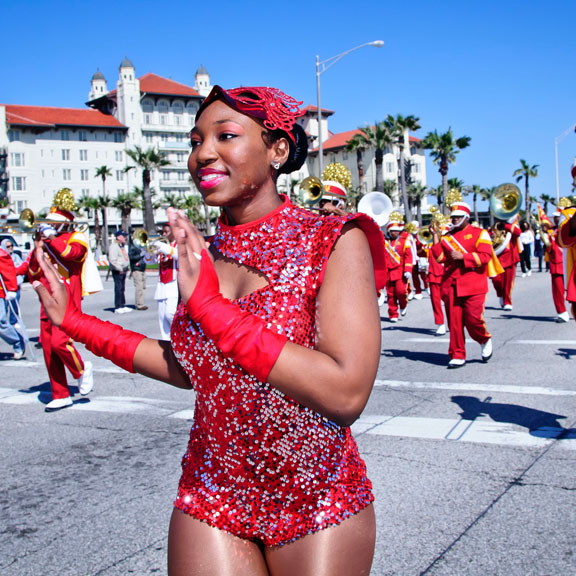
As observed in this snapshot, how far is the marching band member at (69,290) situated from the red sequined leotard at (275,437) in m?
5.68

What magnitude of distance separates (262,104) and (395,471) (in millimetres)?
3570

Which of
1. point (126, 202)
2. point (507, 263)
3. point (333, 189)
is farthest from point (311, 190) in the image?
point (126, 202)

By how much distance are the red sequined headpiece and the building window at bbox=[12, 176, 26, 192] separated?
89.9 meters

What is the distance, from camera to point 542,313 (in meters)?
14.9

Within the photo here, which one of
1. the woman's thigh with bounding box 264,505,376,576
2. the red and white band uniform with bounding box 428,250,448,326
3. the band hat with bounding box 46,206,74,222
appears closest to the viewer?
the woman's thigh with bounding box 264,505,376,576

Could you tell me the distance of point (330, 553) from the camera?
1672 millimetres

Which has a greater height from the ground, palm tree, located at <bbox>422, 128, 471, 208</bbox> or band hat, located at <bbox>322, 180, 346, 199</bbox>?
palm tree, located at <bbox>422, 128, 471, 208</bbox>

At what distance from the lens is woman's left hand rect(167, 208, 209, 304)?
1.54 meters

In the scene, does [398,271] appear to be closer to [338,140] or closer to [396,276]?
[396,276]

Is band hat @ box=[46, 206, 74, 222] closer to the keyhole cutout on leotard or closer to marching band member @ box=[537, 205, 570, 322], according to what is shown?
the keyhole cutout on leotard

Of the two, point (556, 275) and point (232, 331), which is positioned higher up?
point (232, 331)

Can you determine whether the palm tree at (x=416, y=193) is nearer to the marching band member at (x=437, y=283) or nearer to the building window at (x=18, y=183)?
the building window at (x=18, y=183)

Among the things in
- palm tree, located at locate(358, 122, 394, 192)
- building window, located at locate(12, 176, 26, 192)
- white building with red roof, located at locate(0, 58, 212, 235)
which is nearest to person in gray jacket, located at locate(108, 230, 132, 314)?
palm tree, located at locate(358, 122, 394, 192)

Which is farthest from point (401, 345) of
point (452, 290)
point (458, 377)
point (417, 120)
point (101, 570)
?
point (417, 120)
